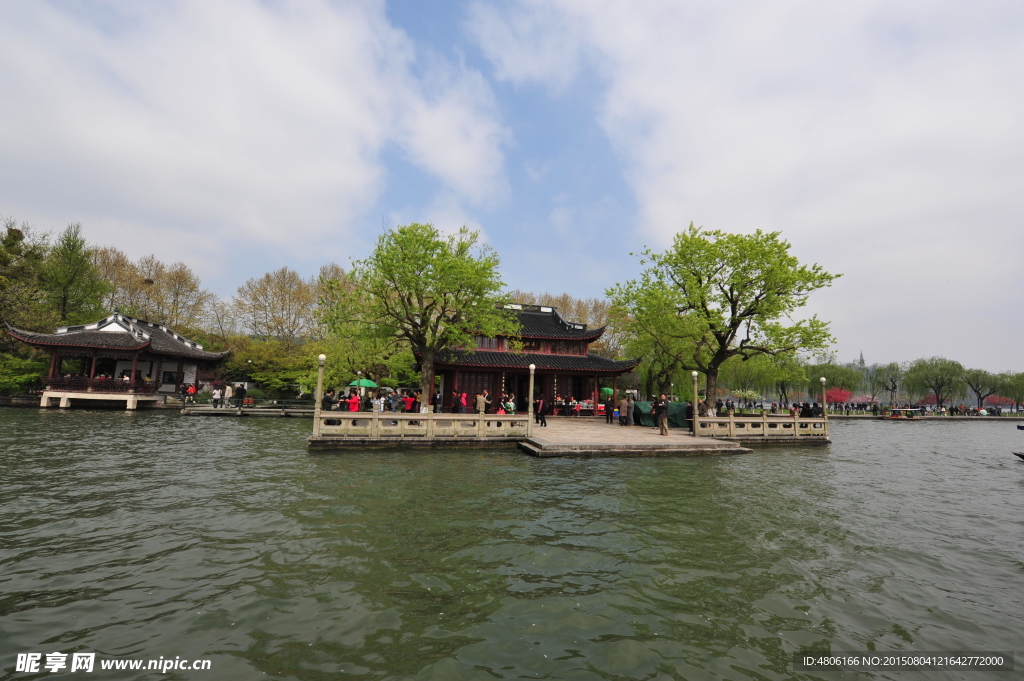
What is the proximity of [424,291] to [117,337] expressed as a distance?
2546cm

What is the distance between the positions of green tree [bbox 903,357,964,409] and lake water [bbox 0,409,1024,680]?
61947 mm

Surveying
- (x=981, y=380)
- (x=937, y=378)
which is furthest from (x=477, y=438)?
(x=981, y=380)

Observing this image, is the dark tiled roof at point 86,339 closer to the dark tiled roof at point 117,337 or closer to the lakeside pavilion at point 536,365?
the dark tiled roof at point 117,337

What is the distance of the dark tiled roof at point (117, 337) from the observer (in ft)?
98.8

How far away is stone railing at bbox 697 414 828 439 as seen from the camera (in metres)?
20.6

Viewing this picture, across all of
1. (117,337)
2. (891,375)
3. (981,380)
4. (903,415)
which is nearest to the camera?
(117,337)

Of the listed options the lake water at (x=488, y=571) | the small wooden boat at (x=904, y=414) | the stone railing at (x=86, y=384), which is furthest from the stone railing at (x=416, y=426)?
the small wooden boat at (x=904, y=414)

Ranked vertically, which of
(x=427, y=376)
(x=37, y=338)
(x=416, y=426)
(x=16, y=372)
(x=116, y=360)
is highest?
(x=37, y=338)

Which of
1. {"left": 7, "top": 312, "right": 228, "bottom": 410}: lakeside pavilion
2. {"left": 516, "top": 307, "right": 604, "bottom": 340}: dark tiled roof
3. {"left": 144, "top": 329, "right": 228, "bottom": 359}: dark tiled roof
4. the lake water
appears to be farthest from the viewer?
{"left": 144, "top": 329, "right": 228, "bottom": 359}: dark tiled roof

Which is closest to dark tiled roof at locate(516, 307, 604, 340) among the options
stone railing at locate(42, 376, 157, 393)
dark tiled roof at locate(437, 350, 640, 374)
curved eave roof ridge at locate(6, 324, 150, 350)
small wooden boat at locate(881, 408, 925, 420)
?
dark tiled roof at locate(437, 350, 640, 374)

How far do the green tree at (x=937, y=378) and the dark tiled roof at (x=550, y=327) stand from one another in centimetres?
5461

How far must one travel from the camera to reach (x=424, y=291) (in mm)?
22422

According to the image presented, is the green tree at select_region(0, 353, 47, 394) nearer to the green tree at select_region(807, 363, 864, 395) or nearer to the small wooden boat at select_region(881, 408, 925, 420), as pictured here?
the small wooden boat at select_region(881, 408, 925, 420)

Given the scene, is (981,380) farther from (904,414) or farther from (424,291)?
(424,291)
